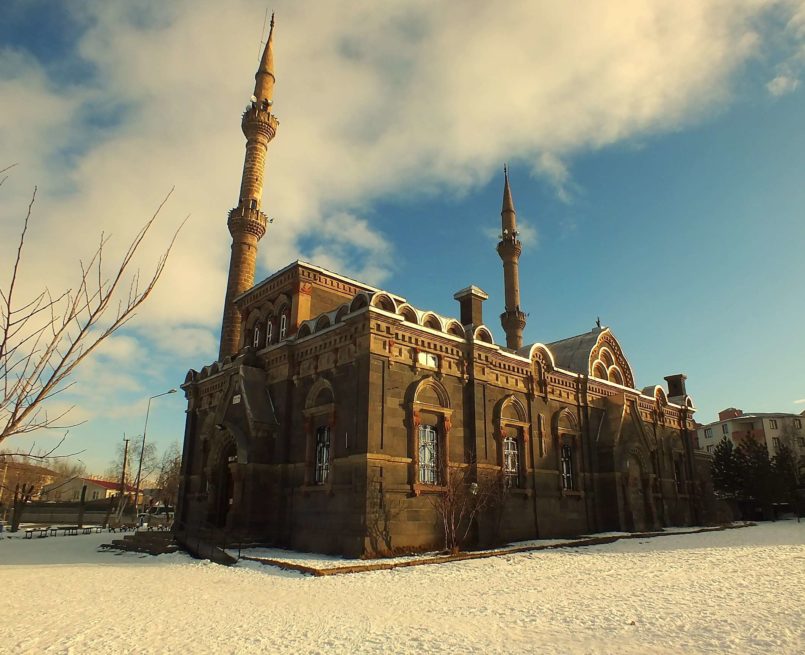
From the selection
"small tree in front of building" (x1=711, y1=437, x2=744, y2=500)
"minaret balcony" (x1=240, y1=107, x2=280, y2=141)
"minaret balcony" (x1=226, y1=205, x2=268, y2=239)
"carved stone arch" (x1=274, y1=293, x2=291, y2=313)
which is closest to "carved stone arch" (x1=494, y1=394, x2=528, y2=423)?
"carved stone arch" (x1=274, y1=293, x2=291, y2=313)

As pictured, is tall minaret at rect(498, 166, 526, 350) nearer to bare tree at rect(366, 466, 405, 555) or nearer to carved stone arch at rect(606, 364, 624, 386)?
carved stone arch at rect(606, 364, 624, 386)

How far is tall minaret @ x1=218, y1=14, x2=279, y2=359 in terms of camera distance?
30862mm

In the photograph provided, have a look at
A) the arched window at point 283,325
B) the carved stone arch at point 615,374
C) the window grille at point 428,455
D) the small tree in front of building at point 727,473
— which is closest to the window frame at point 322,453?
the window grille at point 428,455

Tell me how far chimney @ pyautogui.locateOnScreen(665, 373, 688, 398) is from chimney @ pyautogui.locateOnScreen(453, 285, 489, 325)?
696 inches

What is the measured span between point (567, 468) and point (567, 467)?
0.04 m

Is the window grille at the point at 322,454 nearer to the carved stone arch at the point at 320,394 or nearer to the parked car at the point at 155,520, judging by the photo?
the carved stone arch at the point at 320,394

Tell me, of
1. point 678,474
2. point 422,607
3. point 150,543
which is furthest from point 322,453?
point 678,474

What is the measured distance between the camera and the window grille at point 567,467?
79.9 feet

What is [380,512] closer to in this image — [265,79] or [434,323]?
[434,323]

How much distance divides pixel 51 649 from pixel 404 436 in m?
11.7

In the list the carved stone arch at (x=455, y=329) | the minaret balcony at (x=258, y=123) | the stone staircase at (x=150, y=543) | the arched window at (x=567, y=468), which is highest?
the minaret balcony at (x=258, y=123)

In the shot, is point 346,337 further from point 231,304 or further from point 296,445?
point 231,304

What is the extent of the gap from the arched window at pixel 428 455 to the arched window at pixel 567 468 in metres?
7.63

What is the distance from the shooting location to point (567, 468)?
971 inches
